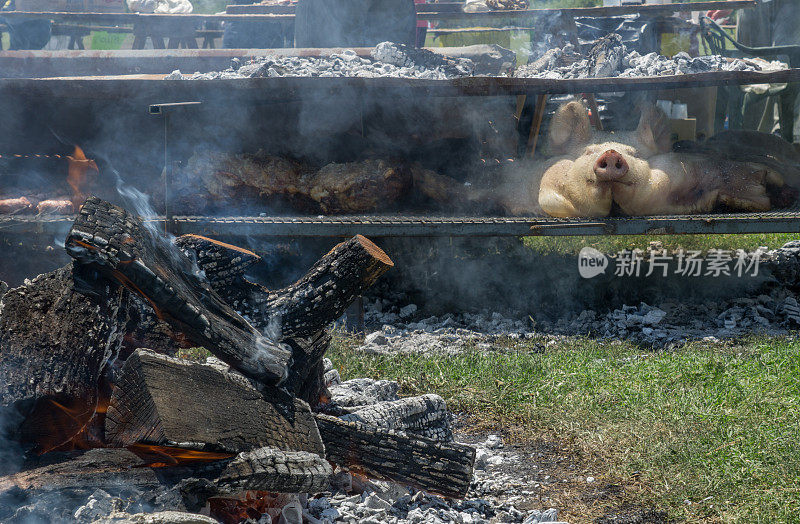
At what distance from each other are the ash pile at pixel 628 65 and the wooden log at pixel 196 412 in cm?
452

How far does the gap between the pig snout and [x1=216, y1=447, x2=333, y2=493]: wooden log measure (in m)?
3.90

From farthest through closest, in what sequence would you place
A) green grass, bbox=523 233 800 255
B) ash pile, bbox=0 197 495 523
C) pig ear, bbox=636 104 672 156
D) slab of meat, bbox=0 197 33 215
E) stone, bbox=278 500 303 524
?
green grass, bbox=523 233 800 255 < pig ear, bbox=636 104 672 156 < slab of meat, bbox=0 197 33 215 < stone, bbox=278 500 303 524 < ash pile, bbox=0 197 495 523

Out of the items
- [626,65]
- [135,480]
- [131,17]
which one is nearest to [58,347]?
[135,480]

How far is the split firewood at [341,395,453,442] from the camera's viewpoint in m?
3.33

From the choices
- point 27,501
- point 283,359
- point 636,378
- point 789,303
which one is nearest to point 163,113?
point 283,359

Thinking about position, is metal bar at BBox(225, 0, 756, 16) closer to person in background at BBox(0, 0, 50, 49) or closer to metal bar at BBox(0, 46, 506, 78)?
metal bar at BBox(0, 46, 506, 78)

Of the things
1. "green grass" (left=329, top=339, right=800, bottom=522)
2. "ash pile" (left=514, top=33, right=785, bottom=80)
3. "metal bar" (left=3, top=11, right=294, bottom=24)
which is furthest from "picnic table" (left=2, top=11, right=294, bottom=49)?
"green grass" (left=329, top=339, right=800, bottom=522)

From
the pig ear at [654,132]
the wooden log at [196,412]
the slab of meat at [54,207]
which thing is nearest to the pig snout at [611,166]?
the pig ear at [654,132]

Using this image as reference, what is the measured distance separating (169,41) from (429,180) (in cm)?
904

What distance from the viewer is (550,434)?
152 inches

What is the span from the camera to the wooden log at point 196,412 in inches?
93.0

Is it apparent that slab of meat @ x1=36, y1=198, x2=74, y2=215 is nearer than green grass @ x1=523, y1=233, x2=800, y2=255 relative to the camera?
Yes

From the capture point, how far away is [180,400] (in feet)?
8.07

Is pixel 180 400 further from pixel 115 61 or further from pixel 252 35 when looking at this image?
pixel 252 35
